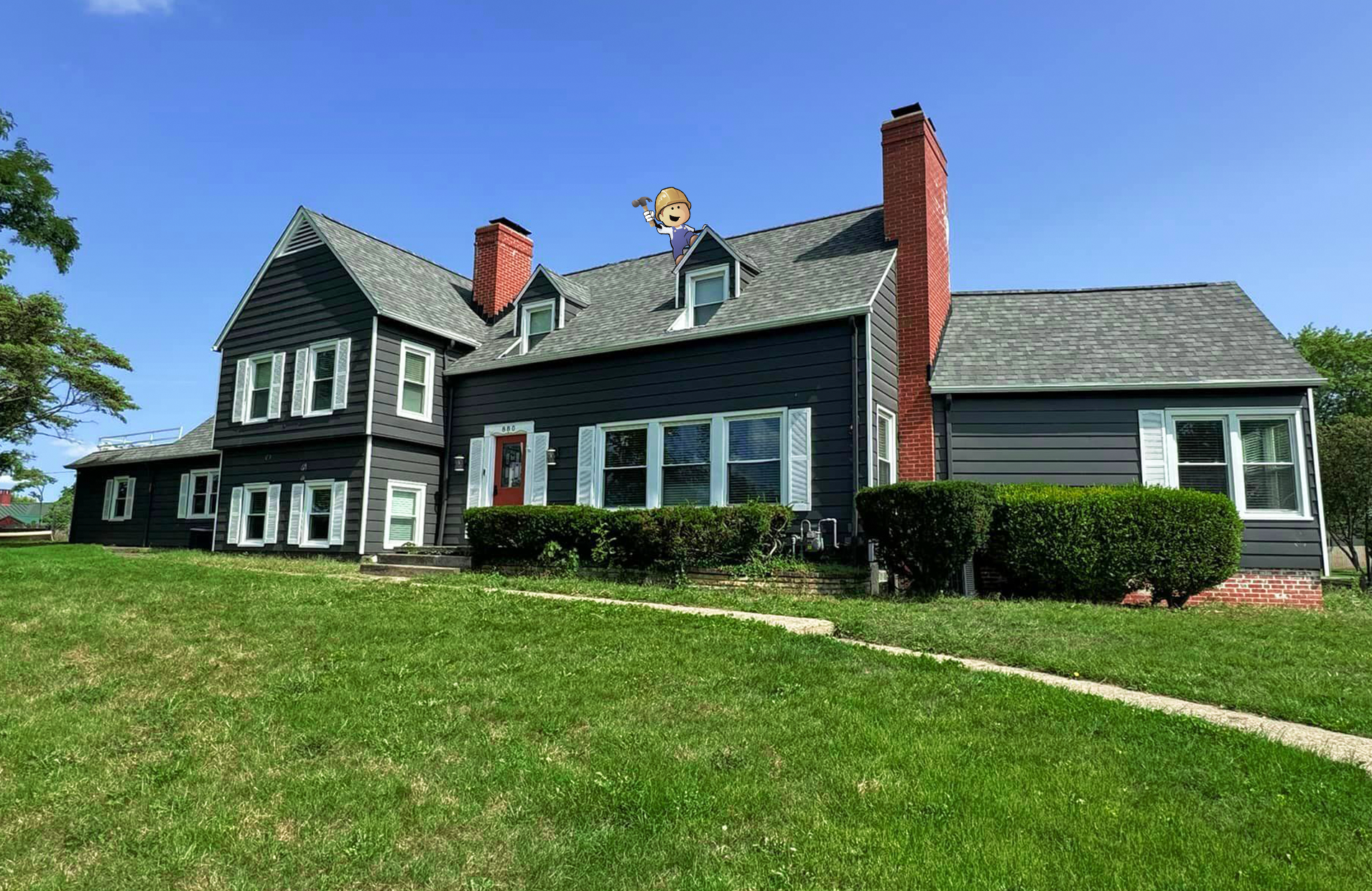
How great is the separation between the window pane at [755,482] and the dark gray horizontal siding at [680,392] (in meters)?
0.71

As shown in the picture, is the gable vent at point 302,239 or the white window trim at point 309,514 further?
the gable vent at point 302,239

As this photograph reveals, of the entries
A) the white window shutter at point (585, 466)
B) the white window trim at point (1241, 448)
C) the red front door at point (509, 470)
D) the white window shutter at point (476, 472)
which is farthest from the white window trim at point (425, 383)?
the white window trim at point (1241, 448)

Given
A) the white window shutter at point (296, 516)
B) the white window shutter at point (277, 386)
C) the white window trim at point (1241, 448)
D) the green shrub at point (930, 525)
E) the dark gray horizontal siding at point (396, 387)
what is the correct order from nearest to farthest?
the green shrub at point (930, 525)
the white window trim at point (1241, 448)
the dark gray horizontal siding at point (396, 387)
the white window shutter at point (296, 516)
the white window shutter at point (277, 386)

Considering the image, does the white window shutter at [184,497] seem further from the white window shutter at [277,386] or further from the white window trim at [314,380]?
the white window trim at [314,380]

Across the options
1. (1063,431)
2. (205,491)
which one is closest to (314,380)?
(205,491)

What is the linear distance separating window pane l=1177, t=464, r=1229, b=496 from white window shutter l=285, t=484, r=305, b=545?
16749 mm

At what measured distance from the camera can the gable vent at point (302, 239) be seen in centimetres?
1853

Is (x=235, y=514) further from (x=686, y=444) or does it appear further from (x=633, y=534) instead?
(x=633, y=534)

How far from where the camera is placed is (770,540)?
1241 centimetres

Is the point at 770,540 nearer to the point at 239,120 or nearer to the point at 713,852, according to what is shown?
the point at 713,852

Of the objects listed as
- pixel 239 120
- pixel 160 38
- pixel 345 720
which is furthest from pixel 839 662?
pixel 160 38

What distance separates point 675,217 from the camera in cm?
1847

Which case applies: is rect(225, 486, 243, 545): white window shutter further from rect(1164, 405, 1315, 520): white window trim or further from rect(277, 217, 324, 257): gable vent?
rect(1164, 405, 1315, 520): white window trim

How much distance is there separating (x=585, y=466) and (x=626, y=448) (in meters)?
0.89
